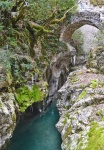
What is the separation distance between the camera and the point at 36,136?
14008 mm

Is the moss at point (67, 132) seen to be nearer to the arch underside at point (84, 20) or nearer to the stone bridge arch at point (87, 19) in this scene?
the stone bridge arch at point (87, 19)

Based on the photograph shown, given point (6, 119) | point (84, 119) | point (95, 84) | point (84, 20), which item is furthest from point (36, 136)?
point (84, 20)

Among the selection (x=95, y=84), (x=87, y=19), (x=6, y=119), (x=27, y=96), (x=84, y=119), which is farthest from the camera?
(x=87, y=19)

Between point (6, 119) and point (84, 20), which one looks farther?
point (84, 20)

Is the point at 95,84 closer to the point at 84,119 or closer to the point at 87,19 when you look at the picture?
the point at 84,119

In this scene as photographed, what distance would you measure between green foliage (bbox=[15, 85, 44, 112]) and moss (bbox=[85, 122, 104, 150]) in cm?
505

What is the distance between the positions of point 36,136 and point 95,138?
7357mm

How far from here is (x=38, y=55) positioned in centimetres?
1616

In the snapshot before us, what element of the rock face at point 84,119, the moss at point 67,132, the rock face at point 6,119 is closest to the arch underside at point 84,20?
the rock face at point 84,119

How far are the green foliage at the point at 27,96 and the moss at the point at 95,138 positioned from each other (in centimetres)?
505

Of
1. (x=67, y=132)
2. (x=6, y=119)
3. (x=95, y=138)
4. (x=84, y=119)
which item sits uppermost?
(x=95, y=138)

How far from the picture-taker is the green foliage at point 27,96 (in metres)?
12.3

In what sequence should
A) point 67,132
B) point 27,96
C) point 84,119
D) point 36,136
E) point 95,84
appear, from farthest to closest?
point 36,136 < point 27,96 < point 95,84 < point 67,132 < point 84,119

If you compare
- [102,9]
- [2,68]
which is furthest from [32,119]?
[102,9]
